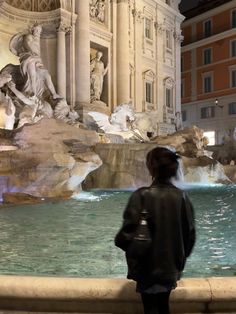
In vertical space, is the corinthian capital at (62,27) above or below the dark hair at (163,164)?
above

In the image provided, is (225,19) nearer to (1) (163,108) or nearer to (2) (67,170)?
(1) (163,108)

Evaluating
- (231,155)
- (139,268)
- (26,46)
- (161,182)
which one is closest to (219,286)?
(139,268)

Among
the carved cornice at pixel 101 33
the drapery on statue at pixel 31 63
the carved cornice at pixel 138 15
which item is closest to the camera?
the drapery on statue at pixel 31 63

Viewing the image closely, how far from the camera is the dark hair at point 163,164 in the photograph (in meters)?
2.12

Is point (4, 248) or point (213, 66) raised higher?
point (213, 66)

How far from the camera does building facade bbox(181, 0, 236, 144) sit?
35.9 m

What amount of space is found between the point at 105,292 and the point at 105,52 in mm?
21398

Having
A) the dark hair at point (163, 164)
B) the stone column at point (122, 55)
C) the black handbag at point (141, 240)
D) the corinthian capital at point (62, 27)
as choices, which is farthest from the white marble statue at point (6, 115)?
the black handbag at point (141, 240)

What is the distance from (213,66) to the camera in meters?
37.2

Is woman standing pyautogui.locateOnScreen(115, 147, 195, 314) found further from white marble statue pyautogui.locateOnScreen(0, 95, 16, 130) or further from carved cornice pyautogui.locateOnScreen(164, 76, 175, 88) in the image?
carved cornice pyautogui.locateOnScreen(164, 76, 175, 88)

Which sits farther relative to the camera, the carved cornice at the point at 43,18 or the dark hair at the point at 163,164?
the carved cornice at the point at 43,18

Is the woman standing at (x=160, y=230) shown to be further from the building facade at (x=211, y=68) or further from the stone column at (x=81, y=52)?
the building facade at (x=211, y=68)

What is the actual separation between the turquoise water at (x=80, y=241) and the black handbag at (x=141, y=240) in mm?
1703

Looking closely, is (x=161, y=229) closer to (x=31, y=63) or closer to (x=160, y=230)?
(x=160, y=230)
